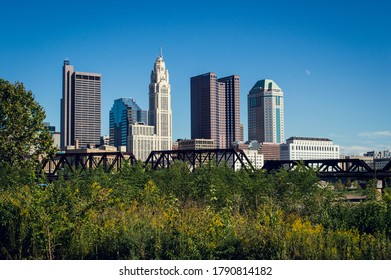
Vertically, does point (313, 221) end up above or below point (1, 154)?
below

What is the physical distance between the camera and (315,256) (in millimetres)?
11203

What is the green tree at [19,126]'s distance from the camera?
115ft

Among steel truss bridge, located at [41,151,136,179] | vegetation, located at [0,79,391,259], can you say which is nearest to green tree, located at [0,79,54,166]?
steel truss bridge, located at [41,151,136,179]

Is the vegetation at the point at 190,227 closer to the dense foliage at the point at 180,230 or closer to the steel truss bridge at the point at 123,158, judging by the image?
the dense foliage at the point at 180,230

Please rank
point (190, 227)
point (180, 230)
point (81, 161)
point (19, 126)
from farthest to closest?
1. point (81, 161)
2. point (19, 126)
3. point (190, 227)
4. point (180, 230)

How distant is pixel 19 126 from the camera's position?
117 ft

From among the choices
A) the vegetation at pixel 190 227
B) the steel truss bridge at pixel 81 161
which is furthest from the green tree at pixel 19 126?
the vegetation at pixel 190 227

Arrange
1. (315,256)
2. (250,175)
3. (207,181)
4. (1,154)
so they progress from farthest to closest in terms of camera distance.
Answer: (1,154) → (250,175) → (207,181) → (315,256)

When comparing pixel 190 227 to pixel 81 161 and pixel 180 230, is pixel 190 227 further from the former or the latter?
pixel 81 161

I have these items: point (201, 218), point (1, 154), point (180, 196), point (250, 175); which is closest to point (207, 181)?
point (180, 196)

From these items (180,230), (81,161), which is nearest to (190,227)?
(180,230)

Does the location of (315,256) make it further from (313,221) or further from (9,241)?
(9,241)

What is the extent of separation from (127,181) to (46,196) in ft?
19.3

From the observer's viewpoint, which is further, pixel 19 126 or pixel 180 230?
pixel 19 126
